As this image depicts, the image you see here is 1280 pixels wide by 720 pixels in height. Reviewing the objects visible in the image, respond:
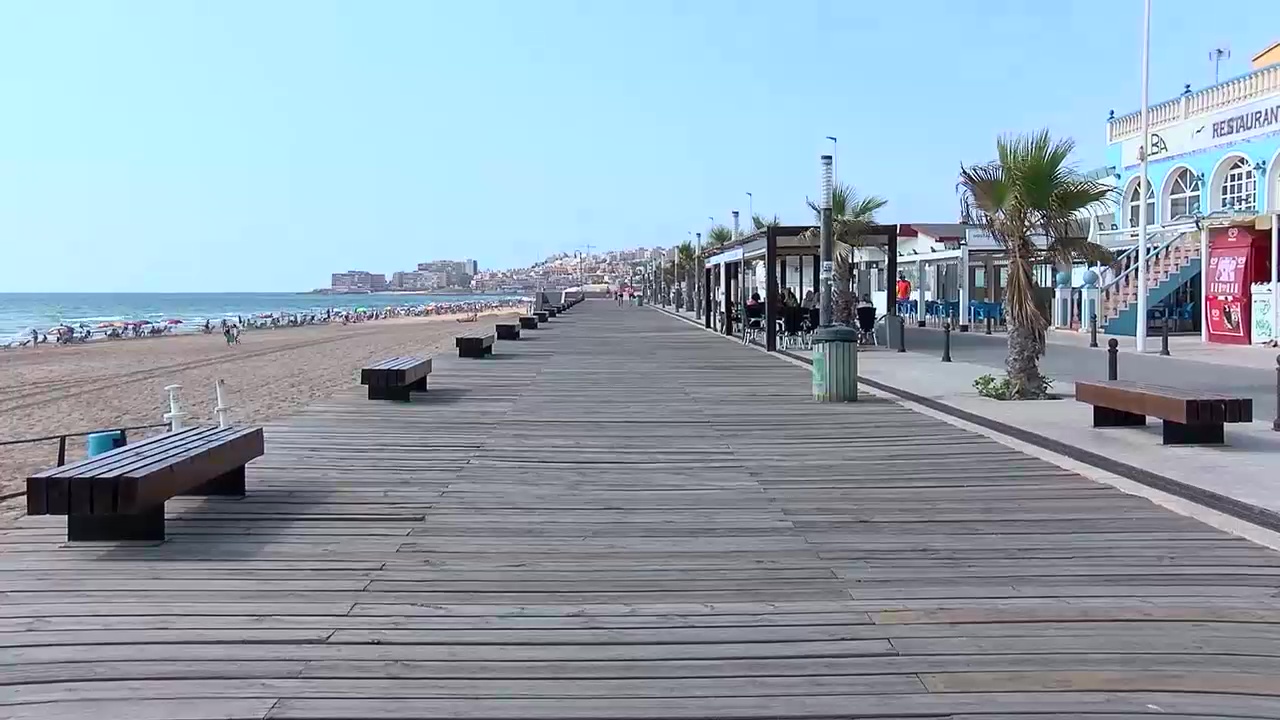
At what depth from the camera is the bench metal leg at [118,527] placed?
5.79 metres

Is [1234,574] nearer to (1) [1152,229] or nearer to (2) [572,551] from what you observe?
(2) [572,551]

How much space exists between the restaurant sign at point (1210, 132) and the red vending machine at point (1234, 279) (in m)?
2.03

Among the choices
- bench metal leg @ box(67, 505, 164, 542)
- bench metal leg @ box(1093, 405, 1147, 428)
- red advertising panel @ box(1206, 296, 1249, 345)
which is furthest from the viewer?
red advertising panel @ box(1206, 296, 1249, 345)

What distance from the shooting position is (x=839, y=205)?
24.0m

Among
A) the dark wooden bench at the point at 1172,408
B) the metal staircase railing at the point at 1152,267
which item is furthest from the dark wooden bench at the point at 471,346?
the metal staircase railing at the point at 1152,267

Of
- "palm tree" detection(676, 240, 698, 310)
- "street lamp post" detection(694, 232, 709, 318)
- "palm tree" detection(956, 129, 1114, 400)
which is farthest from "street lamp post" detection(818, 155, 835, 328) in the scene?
"palm tree" detection(676, 240, 698, 310)

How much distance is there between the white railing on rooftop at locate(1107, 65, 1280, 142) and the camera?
23.0 meters

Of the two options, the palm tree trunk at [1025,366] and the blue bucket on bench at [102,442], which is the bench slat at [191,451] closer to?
the blue bucket on bench at [102,442]

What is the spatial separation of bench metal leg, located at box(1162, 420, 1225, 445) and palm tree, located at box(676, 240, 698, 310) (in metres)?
45.3

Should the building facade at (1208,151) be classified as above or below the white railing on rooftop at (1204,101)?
below

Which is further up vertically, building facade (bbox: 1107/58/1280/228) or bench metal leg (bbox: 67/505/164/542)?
building facade (bbox: 1107/58/1280/228)

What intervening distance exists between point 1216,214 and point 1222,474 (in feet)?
57.8

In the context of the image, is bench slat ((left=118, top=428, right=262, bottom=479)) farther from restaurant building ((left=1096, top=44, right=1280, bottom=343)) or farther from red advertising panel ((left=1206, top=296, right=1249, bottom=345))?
red advertising panel ((left=1206, top=296, right=1249, bottom=345))

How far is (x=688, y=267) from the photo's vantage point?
59.3m
